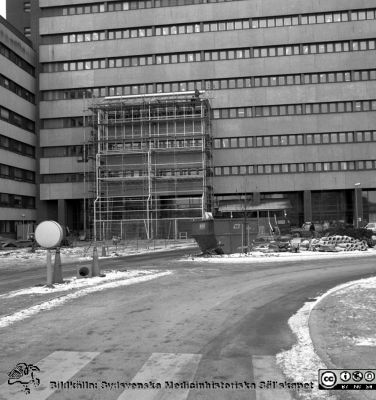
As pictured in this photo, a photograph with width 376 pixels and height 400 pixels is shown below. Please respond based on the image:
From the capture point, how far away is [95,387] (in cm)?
528

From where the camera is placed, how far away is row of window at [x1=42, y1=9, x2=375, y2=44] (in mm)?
61344

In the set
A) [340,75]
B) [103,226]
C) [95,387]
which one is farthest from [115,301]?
[340,75]

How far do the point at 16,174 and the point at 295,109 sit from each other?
117 ft

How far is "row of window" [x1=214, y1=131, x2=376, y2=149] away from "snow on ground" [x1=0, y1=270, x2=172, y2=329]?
45.5m

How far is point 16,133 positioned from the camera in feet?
201

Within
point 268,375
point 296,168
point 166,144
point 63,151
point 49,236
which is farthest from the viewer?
point 63,151

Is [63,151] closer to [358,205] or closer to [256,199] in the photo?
[256,199]

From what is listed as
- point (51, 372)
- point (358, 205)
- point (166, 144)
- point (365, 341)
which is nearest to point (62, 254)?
point (51, 372)

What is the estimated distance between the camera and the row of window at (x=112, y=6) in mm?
63688

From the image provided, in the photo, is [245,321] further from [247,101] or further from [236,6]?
[236,6]

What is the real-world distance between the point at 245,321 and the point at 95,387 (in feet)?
13.7

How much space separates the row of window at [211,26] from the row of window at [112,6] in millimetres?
2733

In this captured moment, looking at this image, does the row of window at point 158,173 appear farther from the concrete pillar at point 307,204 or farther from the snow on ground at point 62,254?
the snow on ground at point 62,254

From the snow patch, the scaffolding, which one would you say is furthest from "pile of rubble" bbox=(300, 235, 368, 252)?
the scaffolding
